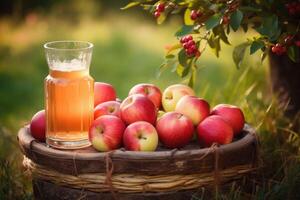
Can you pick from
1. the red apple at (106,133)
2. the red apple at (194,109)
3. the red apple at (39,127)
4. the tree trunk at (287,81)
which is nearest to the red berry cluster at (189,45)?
the red apple at (194,109)

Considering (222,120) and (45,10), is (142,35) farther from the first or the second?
(222,120)

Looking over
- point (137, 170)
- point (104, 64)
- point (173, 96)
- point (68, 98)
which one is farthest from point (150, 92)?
point (104, 64)

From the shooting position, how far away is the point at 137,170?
2236 mm

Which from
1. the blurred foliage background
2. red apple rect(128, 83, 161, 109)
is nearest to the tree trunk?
the blurred foliage background

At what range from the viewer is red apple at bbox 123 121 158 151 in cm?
230

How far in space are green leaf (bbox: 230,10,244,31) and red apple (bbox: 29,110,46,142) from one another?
912 mm

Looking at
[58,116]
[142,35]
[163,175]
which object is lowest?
[142,35]

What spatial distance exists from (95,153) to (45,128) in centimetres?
36

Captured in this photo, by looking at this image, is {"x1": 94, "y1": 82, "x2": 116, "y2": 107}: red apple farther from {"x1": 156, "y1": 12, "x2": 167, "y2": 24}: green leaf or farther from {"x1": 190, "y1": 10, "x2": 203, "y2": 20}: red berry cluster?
{"x1": 190, "y1": 10, "x2": 203, "y2": 20}: red berry cluster

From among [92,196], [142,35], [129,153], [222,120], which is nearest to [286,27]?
[222,120]

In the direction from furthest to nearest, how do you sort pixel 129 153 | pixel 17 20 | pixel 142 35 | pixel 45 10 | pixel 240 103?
pixel 45 10 → pixel 17 20 → pixel 142 35 → pixel 240 103 → pixel 129 153

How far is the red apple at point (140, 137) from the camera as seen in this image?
230 cm

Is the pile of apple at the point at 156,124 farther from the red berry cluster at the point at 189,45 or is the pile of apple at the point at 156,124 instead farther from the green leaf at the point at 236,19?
the green leaf at the point at 236,19

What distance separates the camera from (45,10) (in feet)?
27.0
